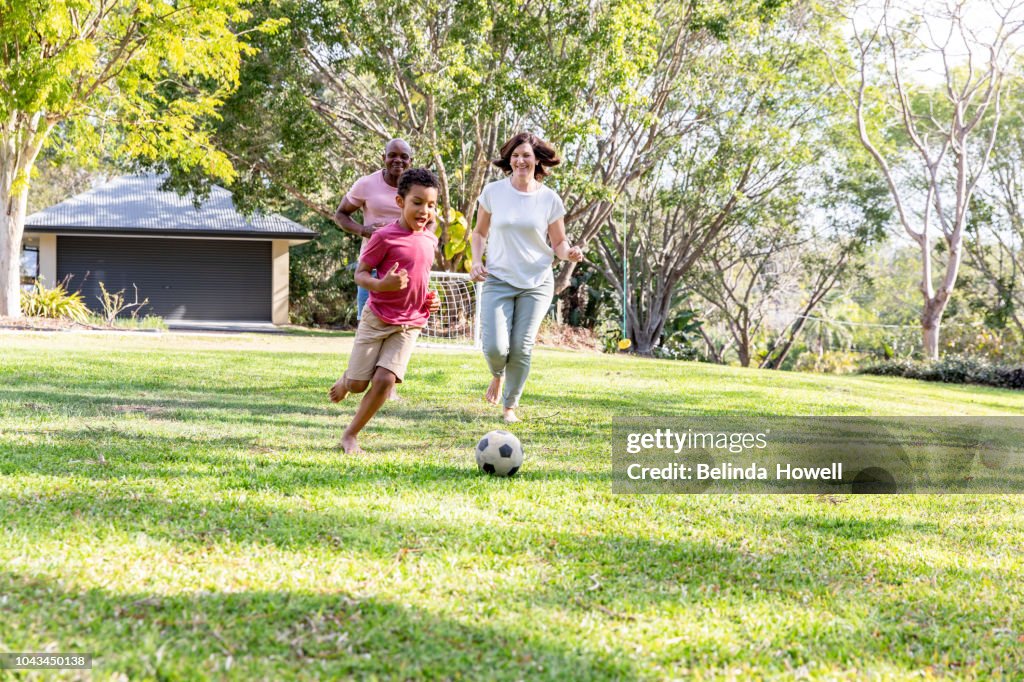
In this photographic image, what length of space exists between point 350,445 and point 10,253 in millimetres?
16319

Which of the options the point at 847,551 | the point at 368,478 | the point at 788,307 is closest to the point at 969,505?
the point at 847,551

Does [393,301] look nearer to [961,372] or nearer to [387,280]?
[387,280]

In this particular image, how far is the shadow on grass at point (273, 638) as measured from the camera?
2373 millimetres

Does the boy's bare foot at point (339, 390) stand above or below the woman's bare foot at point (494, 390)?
above

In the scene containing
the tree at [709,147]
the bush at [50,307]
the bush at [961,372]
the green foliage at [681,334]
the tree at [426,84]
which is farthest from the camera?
the green foliage at [681,334]

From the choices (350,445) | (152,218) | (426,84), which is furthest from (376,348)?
(152,218)

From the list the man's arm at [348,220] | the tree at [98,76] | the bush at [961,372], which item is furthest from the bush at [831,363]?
the man's arm at [348,220]

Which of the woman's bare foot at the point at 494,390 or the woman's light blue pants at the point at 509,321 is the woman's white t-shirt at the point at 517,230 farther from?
the woman's bare foot at the point at 494,390

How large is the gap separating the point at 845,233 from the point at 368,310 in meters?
29.2

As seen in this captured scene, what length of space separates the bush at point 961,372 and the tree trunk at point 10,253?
20123 mm

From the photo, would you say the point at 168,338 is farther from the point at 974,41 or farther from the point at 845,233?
the point at 845,233

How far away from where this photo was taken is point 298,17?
1833cm

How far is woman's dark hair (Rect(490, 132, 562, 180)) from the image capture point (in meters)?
6.66

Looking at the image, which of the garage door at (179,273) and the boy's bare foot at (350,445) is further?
the garage door at (179,273)
